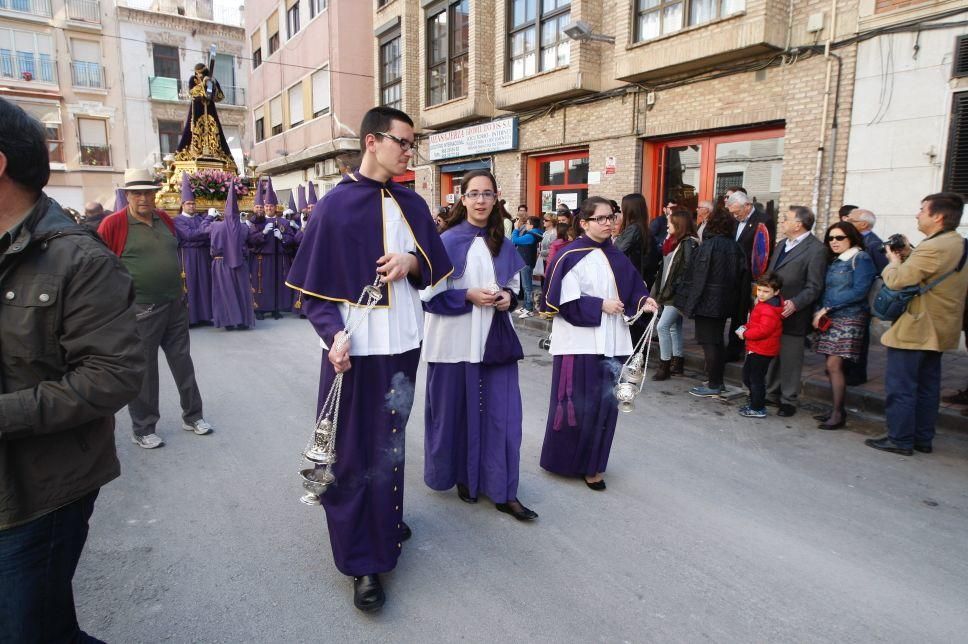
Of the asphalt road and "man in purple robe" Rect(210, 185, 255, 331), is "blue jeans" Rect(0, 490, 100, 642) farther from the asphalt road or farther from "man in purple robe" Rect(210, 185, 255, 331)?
"man in purple robe" Rect(210, 185, 255, 331)

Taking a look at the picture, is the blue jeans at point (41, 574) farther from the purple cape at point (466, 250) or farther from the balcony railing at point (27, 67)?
the balcony railing at point (27, 67)

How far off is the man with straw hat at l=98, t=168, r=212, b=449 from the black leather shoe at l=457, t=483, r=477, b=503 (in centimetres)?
248

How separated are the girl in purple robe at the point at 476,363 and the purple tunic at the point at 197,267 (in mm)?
7327

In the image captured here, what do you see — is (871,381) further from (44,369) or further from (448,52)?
(448,52)

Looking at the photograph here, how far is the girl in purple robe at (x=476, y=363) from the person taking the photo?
3.71 metres

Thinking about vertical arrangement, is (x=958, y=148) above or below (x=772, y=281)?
above

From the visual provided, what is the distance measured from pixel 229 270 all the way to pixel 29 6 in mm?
31496

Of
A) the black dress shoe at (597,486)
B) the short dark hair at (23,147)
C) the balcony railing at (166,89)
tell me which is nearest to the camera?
the short dark hair at (23,147)

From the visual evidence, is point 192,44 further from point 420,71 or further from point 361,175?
point 361,175

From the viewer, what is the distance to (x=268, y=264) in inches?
440

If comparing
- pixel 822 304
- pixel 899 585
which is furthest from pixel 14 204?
pixel 822 304

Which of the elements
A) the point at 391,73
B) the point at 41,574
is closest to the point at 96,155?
the point at 391,73

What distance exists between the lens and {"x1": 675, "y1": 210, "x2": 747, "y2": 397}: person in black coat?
6230mm

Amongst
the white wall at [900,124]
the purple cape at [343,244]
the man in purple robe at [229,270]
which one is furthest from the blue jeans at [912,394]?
the man in purple robe at [229,270]
